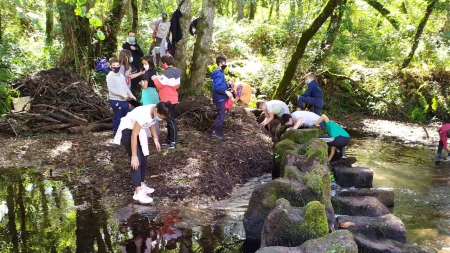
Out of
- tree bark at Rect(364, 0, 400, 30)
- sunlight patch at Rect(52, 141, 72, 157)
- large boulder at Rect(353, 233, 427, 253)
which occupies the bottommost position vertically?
large boulder at Rect(353, 233, 427, 253)

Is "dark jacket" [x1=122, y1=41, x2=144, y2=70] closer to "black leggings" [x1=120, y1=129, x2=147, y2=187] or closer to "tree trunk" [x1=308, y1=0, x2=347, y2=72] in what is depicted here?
"black leggings" [x1=120, y1=129, x2=147, y2=187]

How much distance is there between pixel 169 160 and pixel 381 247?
3.65 metres

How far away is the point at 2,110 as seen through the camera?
8.80 m

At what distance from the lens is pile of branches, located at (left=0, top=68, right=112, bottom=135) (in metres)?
8.55

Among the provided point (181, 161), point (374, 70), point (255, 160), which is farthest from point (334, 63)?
point (181, 161)

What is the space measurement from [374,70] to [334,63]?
1.60 m

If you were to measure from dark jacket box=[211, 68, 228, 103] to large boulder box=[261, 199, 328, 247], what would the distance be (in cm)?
414

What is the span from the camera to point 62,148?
7539 mm

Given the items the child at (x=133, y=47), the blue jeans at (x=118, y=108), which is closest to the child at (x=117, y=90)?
the blue jeans at (x=118, y=108)

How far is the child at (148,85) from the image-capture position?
732cm

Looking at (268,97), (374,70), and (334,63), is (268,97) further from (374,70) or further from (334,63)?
(374,70)

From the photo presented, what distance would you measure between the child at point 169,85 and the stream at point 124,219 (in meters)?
1.70

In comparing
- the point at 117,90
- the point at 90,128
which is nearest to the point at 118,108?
the point at 117,90

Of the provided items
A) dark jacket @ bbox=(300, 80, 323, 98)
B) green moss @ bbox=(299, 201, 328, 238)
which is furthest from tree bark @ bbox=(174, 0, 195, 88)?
green moss @ bbox=(299, 201, 328, 238)
